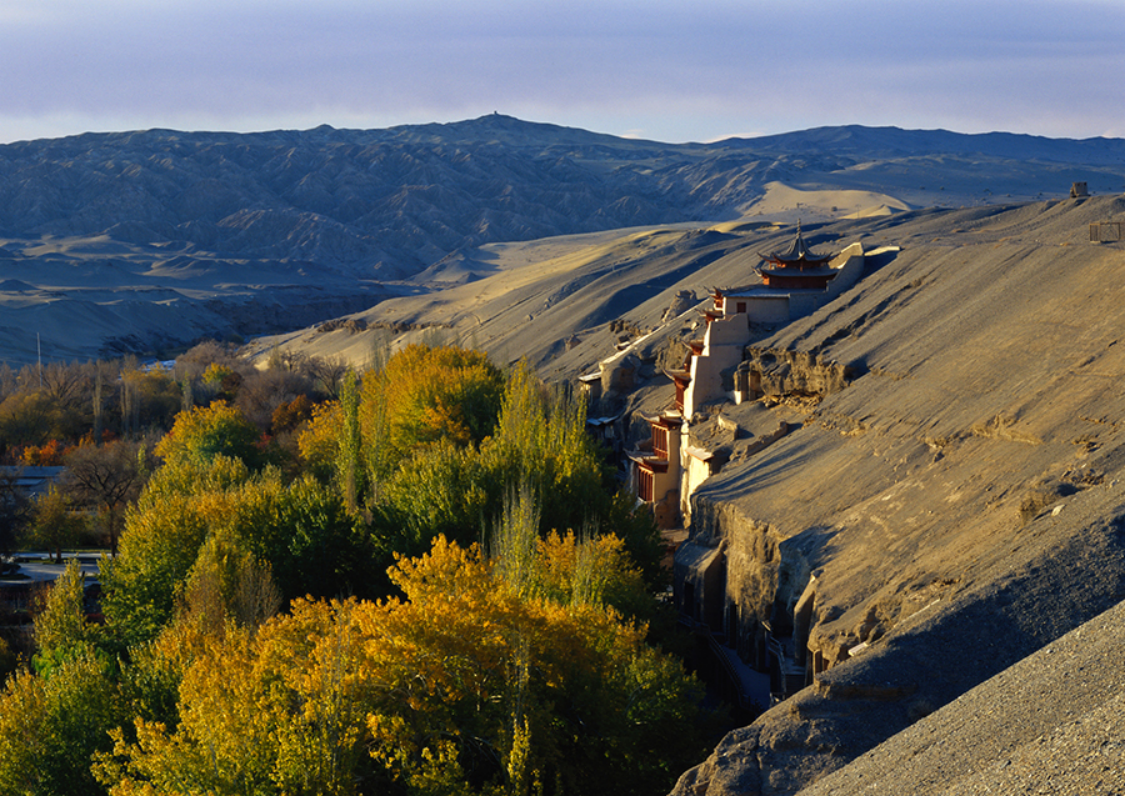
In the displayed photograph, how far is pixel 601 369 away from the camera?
50.0 m

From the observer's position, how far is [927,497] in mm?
22531

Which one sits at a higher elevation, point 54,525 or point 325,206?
point 325,206

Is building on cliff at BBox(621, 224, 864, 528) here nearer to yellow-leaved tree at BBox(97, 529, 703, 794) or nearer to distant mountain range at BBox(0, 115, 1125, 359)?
yellow-leaved tree at BBox(97, 529, 703, 794)

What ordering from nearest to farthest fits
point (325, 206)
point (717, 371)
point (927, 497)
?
point (927, 497) < point (717, 371) < point (325, 206)

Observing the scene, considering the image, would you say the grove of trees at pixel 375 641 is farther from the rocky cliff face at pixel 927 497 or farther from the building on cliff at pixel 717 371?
the rocky cliff face at pixel 927 497

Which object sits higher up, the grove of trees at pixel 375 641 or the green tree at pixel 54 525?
the grove of trees at pixel 375 641

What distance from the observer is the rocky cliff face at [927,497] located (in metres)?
14.6

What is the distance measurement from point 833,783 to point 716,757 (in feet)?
6.08

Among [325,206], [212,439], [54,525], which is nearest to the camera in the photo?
[54,525]

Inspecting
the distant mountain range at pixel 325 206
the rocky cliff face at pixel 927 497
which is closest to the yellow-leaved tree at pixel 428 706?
the rocky cliff face at pixel 927 497

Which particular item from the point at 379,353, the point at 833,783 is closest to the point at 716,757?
the point at 833,783

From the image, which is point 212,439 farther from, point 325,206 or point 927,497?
point 325,206

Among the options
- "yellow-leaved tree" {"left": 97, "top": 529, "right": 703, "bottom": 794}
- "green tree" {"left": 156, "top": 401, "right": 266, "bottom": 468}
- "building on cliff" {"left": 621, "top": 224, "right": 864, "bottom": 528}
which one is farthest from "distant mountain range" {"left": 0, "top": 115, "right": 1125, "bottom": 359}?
"yellow-leaved tree" {"left": 97, "top": 529, "right": 703, "bottom": 794}

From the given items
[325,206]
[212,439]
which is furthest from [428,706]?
[325,206]
